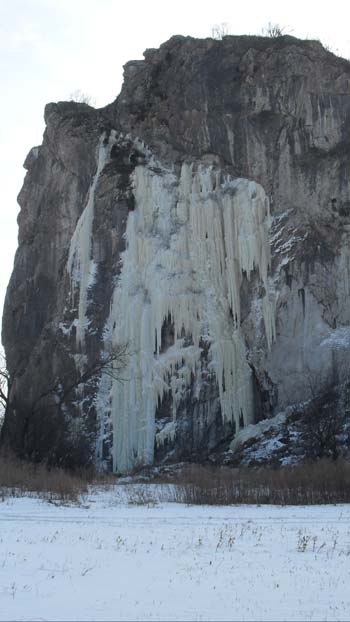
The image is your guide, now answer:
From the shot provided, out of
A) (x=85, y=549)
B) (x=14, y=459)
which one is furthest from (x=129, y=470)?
(x=85, y=549)

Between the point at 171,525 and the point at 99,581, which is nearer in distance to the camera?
the point at 99,581

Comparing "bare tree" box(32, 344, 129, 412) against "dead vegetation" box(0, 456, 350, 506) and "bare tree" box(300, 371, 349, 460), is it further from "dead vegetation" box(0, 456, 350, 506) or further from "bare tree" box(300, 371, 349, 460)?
"bare tree" box(300, 371, 349, 460)

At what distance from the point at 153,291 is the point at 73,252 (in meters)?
4.74

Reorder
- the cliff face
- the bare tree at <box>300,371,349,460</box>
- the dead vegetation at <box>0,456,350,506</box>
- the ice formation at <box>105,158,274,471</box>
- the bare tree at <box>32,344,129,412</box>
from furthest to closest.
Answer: the ice formation at <box>105,158,274,471</box> < the cliff face < the bare tree at <box>32,344,129,412</box> < the bare tree at <box>300,371,349,460</box> < the dead vegetation at <box>0,456,350,506</box>

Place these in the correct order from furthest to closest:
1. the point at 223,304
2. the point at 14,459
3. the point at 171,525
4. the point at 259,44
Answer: the point at 259,44
the point at 223,304
the point at 14,459
the point at 171,525

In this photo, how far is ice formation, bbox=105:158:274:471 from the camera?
27281mm

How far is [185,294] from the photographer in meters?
28.2

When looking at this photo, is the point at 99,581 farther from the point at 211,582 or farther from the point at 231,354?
the point at 231,354

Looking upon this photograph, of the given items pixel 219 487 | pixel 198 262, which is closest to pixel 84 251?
pixel 198 262

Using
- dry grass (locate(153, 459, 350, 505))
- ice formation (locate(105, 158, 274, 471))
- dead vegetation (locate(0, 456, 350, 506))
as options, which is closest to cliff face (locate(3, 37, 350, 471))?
A: ice formation (locate(105, 158, 274, 471))

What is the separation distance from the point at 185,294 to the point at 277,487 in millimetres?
12208

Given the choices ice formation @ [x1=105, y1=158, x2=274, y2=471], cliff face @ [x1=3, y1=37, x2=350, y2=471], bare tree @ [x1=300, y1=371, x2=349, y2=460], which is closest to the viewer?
bare tree @ [x1=300, y1=371, x2=349, y2=460]

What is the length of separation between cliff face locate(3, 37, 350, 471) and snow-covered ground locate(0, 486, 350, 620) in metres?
14.0

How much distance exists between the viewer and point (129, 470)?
26.1 meters
